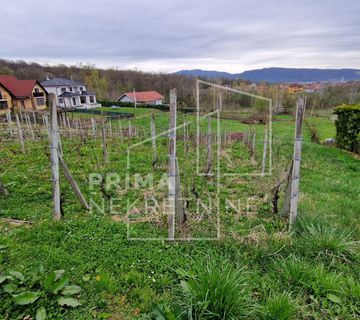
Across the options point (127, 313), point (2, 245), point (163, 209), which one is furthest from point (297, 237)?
point (2, 245)

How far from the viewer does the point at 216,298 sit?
1.94m

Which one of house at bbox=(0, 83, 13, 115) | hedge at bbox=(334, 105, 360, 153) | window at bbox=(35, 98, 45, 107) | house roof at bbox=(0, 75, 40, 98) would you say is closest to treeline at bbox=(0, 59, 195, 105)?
window at bbox=(35, 98, 45, 107)

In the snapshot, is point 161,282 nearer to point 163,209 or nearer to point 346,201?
point 163,209

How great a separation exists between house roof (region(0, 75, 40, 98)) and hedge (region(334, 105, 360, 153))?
2726 centimetres

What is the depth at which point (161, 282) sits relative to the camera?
2357 millimetres

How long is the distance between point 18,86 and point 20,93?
1.09 meters

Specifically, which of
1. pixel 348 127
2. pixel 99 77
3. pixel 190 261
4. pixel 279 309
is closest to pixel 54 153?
pixel 190 261

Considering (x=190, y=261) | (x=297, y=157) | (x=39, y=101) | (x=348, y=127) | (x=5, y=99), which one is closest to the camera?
(x=190, y=261)

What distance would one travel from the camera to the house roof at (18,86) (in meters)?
24.0

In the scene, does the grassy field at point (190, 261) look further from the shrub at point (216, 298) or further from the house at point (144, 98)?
the house at point (144, 98)

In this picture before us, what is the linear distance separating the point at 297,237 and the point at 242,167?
390 cm

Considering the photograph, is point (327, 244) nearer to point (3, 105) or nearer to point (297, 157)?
point (297, 157)

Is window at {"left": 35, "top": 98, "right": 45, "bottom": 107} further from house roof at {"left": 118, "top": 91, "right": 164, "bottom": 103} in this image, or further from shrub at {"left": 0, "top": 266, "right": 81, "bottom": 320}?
shrub at {"left": 0, "top": 266, "right": 81, "bottom": 320}

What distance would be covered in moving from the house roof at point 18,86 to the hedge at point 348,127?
2726cm
